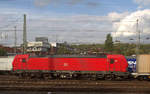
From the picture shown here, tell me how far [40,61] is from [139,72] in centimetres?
1516

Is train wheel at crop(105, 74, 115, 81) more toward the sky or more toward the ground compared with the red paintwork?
more toward the ground

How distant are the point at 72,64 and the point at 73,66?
343mm

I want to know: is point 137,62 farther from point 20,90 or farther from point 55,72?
point 20,90

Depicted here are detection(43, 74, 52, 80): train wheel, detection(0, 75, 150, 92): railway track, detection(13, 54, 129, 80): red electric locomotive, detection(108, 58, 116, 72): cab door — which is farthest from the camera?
detection(43, 74, 52, 80): train wheel

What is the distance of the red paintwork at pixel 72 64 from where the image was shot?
80.6 ft

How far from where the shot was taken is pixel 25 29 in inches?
1235

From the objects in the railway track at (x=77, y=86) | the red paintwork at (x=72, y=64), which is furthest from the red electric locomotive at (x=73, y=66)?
the railway track at (x=77, y=86)

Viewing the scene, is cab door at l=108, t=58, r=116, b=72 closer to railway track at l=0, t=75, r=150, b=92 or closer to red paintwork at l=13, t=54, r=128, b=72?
red paintwork at l=13, t=54, r=128, b=72

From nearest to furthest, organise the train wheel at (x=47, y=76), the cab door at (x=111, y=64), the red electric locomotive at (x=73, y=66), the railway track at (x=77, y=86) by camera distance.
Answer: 1. the railway track at (x=77, y=86)
2. the cab door at (x=111, y=64)
3. the red electric locomotive at (x=73, y=66)
4. the train wheel at (x=47, y=76)

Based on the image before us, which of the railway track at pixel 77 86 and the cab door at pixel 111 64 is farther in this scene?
the cab door at pixel 111 64

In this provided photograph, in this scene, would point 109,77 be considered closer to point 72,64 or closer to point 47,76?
point 72,64

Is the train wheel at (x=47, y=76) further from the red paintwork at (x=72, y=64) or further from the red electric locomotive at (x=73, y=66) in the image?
the red paintwork at (x=72, y=64)

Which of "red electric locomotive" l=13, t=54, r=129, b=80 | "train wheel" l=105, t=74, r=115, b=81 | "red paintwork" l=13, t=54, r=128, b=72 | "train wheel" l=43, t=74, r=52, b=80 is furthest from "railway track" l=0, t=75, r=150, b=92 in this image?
"train wheel" l=43, t=74, r=52, b=80

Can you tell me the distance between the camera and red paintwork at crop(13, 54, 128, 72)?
24562 millimetres
